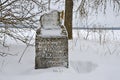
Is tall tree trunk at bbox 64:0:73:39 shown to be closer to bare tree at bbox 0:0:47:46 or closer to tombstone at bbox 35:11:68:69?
bare tree at bbox 0:0:47:46

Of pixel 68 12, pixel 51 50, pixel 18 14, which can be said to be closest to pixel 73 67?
pixel 51 50

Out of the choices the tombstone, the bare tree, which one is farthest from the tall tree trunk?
the tombstone

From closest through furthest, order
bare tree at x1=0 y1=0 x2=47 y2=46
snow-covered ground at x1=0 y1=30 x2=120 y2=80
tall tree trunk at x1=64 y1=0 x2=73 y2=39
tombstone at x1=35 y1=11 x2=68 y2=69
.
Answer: snow-covered ground at x1=0 y1=30 x2=120 y2=80 < tombstone at x1=35 y1=11 x2=68 y2=69 < bare tree at x1=0 y1=0 x2=47 y2=46 < tall tree trunk at x1=64 y1=0 x2=73 y2=39

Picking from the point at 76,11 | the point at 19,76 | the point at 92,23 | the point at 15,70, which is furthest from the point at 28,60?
the point at 92,23

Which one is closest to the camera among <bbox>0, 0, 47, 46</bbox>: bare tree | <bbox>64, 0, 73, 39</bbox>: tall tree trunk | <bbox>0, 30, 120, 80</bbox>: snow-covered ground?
<bbox>0, 30, 120, 80</bbox>: snow-covered ground

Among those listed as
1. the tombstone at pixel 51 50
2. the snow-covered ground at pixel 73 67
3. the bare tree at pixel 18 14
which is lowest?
the snow-covered ground at pixel 73 67

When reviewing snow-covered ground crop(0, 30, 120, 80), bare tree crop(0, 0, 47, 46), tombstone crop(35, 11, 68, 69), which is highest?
bare tree crop(0, 0, 47, 46)

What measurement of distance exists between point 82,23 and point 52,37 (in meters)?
4.57

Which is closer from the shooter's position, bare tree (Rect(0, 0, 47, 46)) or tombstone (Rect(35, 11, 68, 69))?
tombstone (Rect(35, 11, 68, 69))

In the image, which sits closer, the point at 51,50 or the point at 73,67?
the point at 51,50

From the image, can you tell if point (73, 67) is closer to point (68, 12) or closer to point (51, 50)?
point (51, 50)

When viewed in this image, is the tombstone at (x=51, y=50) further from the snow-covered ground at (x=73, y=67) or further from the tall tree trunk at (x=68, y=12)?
the tall tree trunk at (x=68, y=12)

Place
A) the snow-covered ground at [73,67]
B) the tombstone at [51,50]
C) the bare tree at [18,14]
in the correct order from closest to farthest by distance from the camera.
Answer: the snow-covered ground at [73,67] < the tombstone at [51,50] < the bare tree at [18,14]

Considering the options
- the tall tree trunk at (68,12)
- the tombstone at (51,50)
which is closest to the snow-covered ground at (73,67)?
the tombstone at (51,50)
